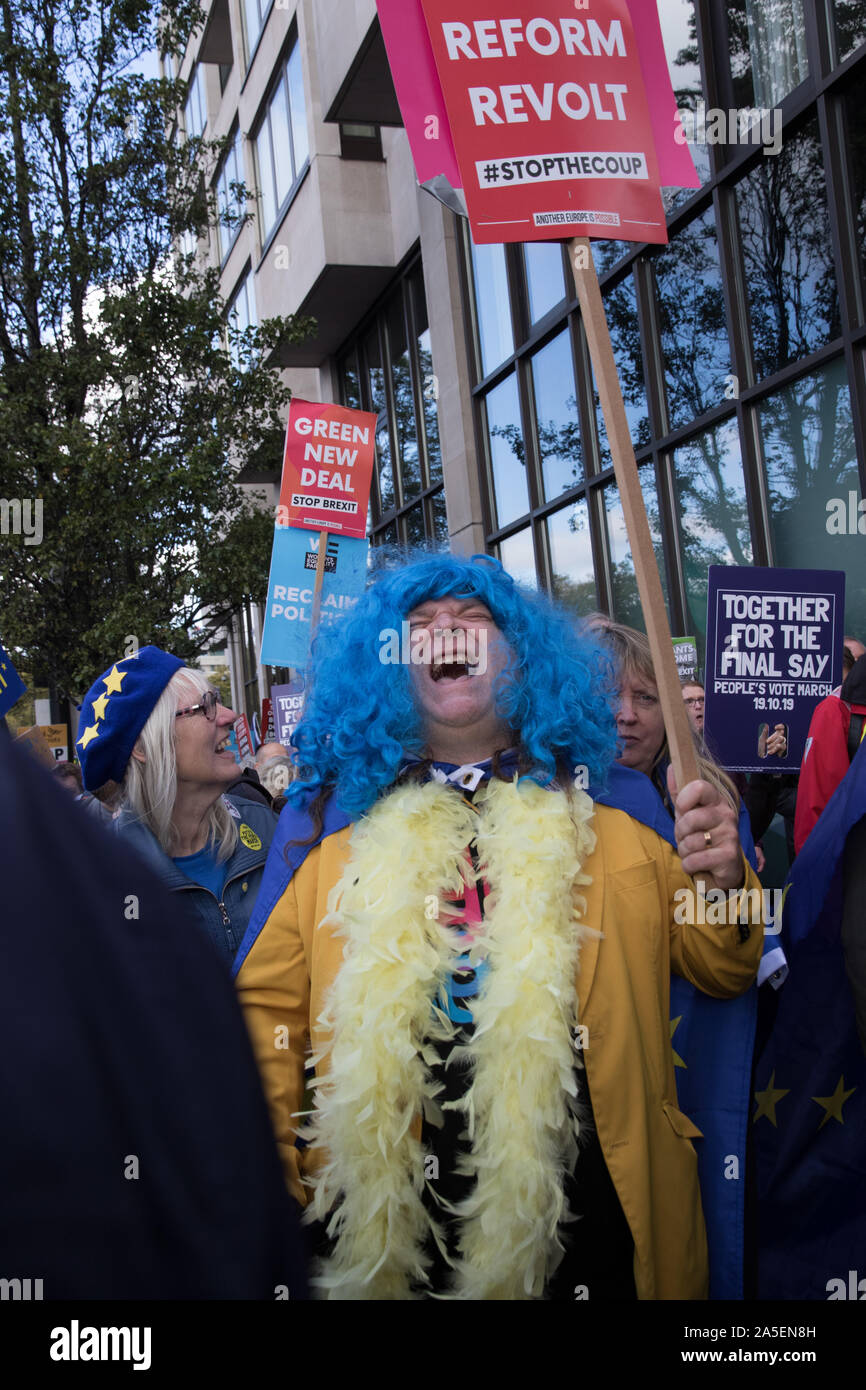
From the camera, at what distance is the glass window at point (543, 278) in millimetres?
9117

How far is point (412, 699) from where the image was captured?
2326mm

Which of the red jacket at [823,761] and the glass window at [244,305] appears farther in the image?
the glass window at [244,305]

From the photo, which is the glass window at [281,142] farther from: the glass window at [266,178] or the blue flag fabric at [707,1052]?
the blue flag fabric at [707,1052]

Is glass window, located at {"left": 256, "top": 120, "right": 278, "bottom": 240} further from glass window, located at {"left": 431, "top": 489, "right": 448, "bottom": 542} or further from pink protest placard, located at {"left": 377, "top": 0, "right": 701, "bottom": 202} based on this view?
pink protest placard, located at {"left": 377, "top": 0, "right": 701, "bottom": 202}

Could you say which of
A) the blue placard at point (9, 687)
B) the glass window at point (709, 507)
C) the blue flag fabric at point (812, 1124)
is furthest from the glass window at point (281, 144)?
the blue flag fabric at point (812, 1124)

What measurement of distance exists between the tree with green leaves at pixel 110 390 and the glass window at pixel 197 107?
1003 centimetres

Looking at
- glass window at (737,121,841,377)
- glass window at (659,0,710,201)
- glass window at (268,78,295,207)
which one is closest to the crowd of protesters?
glass window at (737,121,841,377)

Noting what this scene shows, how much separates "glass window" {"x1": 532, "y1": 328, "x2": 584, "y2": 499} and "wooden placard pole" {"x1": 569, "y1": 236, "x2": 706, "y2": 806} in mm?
6848

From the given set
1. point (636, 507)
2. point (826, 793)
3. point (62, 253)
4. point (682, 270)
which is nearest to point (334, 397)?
point (62, 253)

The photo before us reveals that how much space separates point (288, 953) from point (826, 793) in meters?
2.00

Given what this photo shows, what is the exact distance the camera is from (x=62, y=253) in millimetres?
11445

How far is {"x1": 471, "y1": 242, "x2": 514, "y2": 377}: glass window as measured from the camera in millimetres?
10141
